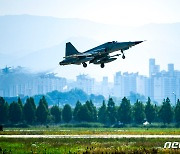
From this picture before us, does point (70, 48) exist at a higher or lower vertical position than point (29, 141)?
higher

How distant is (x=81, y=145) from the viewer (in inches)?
2589

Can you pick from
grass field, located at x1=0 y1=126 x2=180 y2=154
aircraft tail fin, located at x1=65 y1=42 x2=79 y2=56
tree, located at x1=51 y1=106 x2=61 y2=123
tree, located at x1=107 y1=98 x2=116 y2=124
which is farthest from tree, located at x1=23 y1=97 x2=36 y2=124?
grass field, located at x1=0 y1=126 x2=180 y2=154

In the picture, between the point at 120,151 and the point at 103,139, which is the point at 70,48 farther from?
the point at 120,151

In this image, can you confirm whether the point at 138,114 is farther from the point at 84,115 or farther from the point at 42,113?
the point at 42,113

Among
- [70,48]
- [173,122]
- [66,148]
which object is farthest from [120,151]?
[173,122]

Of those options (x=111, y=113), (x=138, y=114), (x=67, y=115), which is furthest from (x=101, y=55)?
(x=67, y=115)

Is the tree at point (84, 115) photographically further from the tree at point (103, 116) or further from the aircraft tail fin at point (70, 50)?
the aircraft tail fin at point (70, 50)

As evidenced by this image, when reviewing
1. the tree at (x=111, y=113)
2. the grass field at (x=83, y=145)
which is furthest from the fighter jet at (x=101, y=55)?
the tree at (x=111, y=113)

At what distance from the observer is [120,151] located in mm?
55219

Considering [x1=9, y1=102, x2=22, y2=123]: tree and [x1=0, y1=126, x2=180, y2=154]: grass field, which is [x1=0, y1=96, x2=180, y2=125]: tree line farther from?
[x1=0, y1=126, x2=180, y2=154]: grass field

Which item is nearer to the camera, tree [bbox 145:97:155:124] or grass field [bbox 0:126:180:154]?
grass field [bbox 0:126:180:154]

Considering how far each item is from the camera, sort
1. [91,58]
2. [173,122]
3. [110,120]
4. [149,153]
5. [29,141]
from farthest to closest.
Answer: [110,120] → [173,122] → [91,58] → [29,141] → [149,153]

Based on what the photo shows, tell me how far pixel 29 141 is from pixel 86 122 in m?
82.6

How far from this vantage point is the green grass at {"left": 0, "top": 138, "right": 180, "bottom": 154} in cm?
5778
